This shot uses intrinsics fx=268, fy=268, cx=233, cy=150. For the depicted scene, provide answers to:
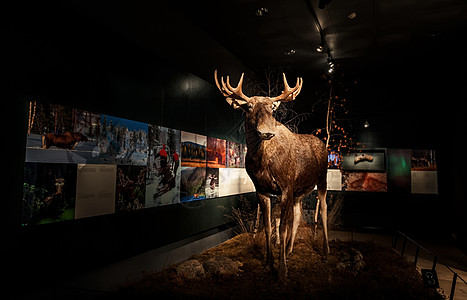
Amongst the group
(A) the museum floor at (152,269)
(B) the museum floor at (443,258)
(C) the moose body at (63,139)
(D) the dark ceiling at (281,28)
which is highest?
(D) the dark ceiling at (281,28)

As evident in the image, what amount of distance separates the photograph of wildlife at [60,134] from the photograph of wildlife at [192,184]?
1.64m

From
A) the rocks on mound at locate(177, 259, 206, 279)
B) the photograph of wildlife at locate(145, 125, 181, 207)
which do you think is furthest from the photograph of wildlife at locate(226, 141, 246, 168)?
the rocks on mound at locate(177, 259, 206, 279)

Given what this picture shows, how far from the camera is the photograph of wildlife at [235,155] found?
19.0 feet

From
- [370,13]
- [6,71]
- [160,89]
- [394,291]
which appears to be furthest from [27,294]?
[370,13]

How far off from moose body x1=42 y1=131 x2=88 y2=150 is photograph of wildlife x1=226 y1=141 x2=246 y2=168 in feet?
10.9

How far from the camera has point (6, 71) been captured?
220cm

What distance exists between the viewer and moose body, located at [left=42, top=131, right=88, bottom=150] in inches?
96.0

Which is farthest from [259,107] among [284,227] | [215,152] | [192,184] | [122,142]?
[215,152]

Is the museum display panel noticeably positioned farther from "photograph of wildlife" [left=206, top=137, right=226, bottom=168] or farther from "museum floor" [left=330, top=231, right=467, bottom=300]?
"museum floor" [left=330, top=231, right=467, bottom=300]

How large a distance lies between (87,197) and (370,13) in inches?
197

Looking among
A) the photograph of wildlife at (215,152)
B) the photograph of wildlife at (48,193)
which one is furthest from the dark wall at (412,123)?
the photograph of wildlife at (48,193)

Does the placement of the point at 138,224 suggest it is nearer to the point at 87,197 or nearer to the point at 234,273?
the point at 87,197

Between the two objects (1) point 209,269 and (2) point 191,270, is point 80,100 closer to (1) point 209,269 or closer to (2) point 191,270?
(2) point 191,270

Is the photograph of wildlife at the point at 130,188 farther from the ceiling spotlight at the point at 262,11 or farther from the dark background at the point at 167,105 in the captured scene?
the ceiling spotlight at the point at 262,11
